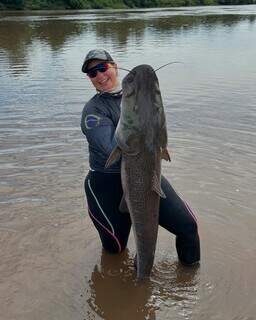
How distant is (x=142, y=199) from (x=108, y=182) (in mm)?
527

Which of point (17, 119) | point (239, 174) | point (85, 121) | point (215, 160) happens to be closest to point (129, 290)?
point (85, 121)

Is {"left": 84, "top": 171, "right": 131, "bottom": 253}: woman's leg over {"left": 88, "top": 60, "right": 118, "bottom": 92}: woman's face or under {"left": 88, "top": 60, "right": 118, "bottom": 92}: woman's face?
under

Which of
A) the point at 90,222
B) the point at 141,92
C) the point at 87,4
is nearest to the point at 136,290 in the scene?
the point at 90,222

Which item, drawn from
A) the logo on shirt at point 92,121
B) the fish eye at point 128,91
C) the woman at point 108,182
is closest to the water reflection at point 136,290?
the woman at point 108,182

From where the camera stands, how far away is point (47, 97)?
548 inches

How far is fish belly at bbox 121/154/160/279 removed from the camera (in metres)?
4.21

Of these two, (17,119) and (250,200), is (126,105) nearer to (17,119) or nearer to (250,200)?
(250,200)

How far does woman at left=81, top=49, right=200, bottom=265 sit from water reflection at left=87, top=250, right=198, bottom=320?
25cm

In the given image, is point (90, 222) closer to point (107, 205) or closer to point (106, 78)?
point (107, 205)

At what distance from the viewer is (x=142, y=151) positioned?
4121 mm

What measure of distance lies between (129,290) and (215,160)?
14.0 feet

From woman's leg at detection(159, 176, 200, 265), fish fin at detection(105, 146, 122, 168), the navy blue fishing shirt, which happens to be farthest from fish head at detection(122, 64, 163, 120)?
woman's leg at detection(159, 176, 200, 265)

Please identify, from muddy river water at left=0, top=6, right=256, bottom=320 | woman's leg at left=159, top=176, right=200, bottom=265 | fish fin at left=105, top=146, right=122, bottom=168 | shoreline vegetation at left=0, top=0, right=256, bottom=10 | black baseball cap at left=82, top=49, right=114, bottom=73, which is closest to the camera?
fish fin at left=105, top=146, right=122, bottom=168

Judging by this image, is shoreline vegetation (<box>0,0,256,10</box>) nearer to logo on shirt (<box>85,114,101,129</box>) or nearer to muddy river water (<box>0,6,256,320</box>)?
muddy river water (<box>0,6,256,320</box>)
